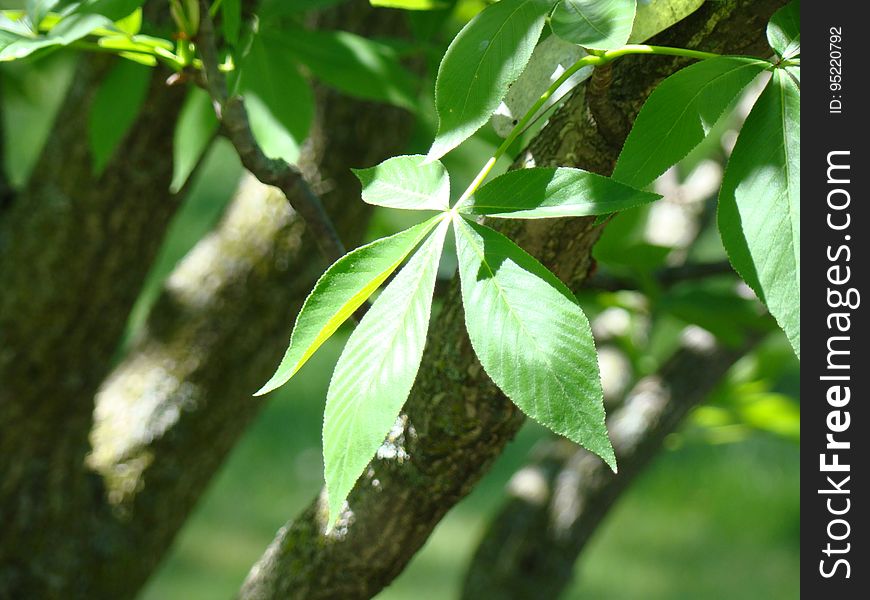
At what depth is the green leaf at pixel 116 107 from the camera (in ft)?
2.83

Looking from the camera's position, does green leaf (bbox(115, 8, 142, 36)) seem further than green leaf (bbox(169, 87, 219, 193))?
No

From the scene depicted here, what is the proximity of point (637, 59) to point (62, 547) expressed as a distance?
0.87 meters

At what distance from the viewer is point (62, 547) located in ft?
3.75

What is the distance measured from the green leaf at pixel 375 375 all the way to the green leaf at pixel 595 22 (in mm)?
96

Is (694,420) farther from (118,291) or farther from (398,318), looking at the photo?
(398,318)

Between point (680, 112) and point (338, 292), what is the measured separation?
6.2 inches

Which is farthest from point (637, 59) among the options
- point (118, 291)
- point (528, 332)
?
point (118, 291)

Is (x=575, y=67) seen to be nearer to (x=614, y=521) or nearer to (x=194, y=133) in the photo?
(x=194, y=133)

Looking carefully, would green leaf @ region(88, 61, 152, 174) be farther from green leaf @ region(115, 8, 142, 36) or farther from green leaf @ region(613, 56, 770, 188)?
green leaf @ region(613, 56, 770, 188)

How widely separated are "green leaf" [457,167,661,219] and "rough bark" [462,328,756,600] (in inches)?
29.0

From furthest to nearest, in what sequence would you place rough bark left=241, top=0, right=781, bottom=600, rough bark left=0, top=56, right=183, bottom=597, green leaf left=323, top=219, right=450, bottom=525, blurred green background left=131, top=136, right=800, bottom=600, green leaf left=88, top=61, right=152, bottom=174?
blurred green background left=131, top=136, right=800, bottom=600, rough bark left=0, top=56, right=183, bottom=597, green leaf left=88, top=61, right=152, bottom=174, rough bark left=241, top=0, right=781, bottom=600, green leaf left=323, top=219, right=450, bottom=525

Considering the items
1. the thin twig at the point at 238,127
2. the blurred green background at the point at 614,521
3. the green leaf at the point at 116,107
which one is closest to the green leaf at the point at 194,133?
the green leaf at the point at 116,107

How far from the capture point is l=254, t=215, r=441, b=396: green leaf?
0.43m
